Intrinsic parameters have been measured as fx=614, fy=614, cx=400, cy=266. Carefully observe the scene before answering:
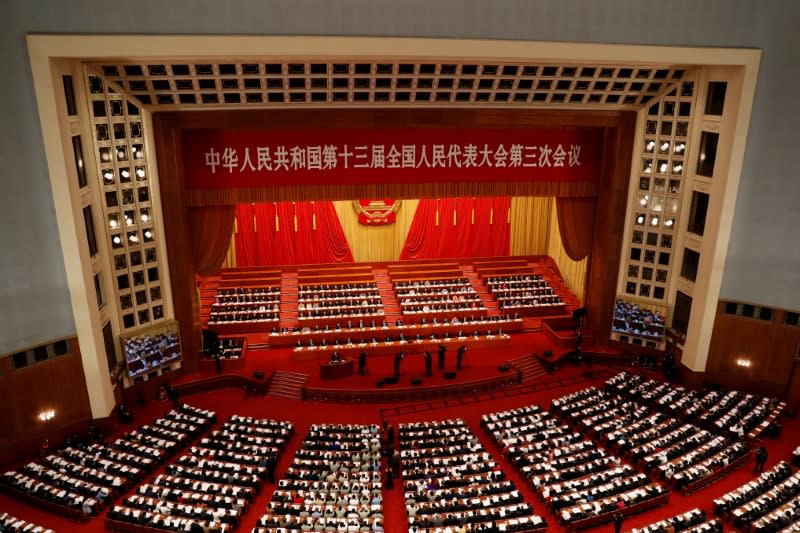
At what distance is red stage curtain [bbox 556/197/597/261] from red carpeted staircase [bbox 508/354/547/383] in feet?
11.2

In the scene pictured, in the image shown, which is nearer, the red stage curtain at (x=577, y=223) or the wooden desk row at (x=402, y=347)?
the wooden desk row at (x=402, y=347)

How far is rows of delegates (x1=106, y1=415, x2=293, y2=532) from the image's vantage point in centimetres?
1099

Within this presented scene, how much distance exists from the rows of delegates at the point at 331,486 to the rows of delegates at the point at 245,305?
6.03 metres

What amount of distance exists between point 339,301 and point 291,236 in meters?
3.87

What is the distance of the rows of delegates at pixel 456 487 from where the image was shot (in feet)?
36.0

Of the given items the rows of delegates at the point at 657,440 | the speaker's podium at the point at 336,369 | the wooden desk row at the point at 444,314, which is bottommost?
the rows of delegates at the point at 657,440

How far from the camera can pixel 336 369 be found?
A: 16734 mm

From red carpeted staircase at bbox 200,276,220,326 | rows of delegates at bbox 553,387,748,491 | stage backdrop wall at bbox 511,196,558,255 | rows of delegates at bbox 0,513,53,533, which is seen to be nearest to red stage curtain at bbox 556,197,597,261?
rows of delegates at bbox 553,387,748,491

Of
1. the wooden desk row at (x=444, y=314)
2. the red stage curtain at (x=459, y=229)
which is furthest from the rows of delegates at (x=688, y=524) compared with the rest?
the red stage curtain at (x=459, y=229)

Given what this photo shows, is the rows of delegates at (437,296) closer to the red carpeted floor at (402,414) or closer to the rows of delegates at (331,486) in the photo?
the red carpeted floor at (402,414)

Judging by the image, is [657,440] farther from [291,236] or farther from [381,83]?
[291,236]

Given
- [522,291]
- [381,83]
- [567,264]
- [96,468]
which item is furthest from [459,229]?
[96,468]

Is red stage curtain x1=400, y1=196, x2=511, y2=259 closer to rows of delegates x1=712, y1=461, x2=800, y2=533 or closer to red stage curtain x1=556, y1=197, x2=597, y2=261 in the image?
red stage curtain x1=556, y1=197, x2=597, y2=261

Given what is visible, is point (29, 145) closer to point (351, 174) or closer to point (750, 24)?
point (351, 174)
